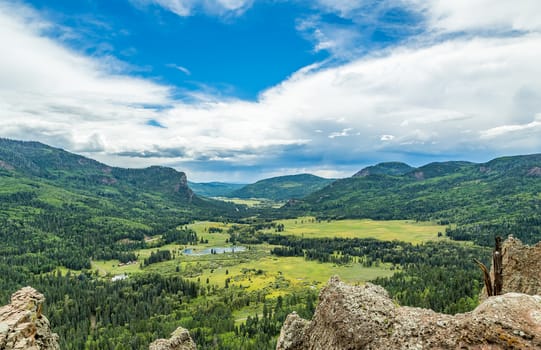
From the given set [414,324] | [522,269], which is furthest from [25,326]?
[522,269]

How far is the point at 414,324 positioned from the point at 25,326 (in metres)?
22.6

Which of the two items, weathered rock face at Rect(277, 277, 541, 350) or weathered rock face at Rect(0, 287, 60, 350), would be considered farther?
weathered rock face at Rect(0, 287, 60, 350)

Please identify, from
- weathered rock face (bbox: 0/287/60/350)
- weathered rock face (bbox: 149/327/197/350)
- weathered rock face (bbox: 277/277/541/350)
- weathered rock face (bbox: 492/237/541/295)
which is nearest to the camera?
weathered rock face (bbox: 277/277/541/350)

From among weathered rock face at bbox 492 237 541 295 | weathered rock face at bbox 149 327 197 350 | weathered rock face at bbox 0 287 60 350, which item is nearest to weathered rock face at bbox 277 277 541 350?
weathered rock face at bbox 149 327 197 350

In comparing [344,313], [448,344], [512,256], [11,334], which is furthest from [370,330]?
[512,256]

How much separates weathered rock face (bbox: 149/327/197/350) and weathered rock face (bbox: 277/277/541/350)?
46.2 ft

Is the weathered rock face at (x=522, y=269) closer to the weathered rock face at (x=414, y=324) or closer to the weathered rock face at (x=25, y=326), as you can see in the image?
the weathered rock face at (x=414, y=324)

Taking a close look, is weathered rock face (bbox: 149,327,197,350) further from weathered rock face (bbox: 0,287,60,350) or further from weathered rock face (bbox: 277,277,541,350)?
weathered rock face (bbox: 277,277,541,350)

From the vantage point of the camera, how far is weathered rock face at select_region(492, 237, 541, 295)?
3584 cm

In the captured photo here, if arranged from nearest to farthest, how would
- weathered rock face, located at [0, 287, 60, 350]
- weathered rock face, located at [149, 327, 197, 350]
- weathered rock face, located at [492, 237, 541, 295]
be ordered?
weathered rock face, located at [0, 287, 60, 350]
weathered rock face, located at [149, 327, 197, 350]
weathered rock face, located at [492, 237, 541, 295]

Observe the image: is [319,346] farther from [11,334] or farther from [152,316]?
[152,316]

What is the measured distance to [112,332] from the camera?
408ft

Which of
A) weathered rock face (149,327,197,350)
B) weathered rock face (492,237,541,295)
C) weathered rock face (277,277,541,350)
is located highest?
weathered rock face (277,277,541,350)

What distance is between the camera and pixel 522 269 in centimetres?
3731
